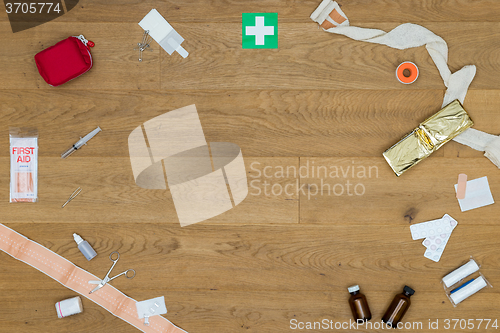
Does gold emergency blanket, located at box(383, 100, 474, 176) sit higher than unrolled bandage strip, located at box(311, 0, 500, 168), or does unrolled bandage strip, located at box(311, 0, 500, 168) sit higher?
unrolled bandage strip, located at box(311, 0, 500, 168)

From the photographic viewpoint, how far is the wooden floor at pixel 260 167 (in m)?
1.45

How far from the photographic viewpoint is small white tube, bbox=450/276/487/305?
55.9 inches

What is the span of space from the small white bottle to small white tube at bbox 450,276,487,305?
152cm

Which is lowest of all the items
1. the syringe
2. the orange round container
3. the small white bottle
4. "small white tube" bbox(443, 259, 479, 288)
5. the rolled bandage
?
the rolled bandage

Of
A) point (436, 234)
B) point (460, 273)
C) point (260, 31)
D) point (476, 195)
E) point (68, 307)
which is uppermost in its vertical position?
point (260, 31)

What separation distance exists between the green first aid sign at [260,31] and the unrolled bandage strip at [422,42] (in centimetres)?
17

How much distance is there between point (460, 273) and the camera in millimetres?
1423

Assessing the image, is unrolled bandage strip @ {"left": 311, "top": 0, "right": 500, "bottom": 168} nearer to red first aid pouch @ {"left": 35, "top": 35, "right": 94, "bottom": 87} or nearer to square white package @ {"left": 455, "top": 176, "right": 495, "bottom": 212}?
square white package @ {"left": 455, "top": 176, "right": 495, "bottom": 212}

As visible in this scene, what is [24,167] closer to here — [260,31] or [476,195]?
[260,31]

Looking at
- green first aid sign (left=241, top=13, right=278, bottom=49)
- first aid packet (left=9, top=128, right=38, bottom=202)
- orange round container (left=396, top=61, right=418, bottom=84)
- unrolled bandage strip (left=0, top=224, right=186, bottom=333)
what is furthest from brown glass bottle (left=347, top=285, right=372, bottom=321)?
first aid packet (left=9, top=128, right=38, bottom=202)

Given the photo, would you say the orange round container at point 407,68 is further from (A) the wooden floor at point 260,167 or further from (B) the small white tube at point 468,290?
(B) the small white tube at point 468,290

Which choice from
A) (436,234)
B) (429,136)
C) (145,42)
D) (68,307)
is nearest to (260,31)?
(145,42)

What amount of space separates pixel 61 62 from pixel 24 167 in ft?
1.55

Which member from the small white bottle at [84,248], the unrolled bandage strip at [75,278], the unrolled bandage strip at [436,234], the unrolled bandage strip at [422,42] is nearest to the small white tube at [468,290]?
the unrolled bandage strip at [436,234]
